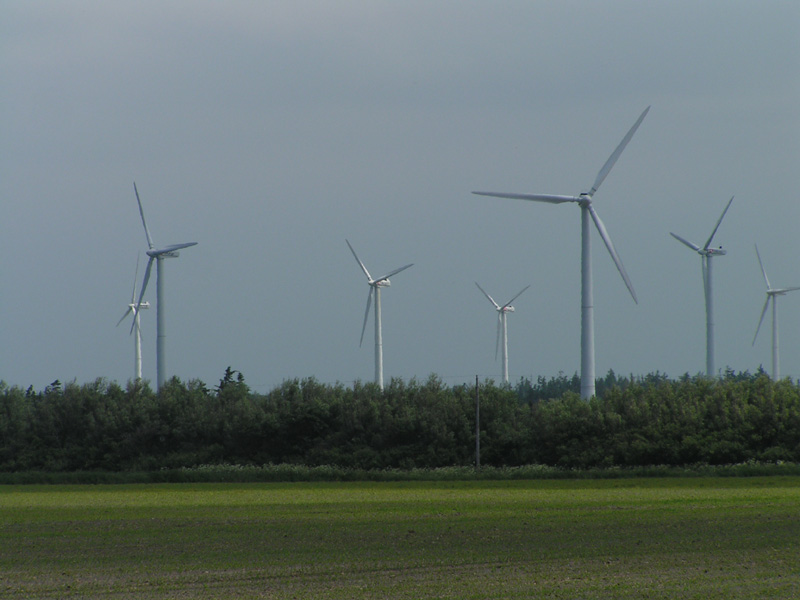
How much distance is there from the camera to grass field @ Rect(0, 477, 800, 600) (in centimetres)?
1981

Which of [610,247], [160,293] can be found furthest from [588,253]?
[160,293]

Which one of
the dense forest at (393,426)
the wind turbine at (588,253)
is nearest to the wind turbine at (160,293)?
the dense forest at (393,426)

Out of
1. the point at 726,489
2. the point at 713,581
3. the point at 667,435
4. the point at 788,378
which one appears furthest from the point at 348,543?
the point at 788,378

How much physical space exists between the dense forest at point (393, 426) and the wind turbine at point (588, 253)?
243cm

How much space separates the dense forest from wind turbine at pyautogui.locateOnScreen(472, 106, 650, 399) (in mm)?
2435

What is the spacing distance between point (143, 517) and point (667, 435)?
36.4 meters

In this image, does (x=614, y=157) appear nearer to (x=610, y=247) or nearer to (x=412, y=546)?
(x=610, y=247)

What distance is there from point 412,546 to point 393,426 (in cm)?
4275

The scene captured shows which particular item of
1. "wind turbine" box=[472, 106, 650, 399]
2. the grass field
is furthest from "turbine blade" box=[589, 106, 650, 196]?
the grass field

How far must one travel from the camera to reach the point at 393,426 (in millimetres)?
68625

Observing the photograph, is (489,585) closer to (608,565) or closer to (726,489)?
(608,565)

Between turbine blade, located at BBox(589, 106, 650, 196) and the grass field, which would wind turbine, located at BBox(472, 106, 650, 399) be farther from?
the grass field

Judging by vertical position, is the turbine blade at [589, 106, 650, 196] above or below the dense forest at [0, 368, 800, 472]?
above

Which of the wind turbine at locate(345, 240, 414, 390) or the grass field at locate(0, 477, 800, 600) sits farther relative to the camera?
the wind turbine at locate(345, 240, 414, 390)
